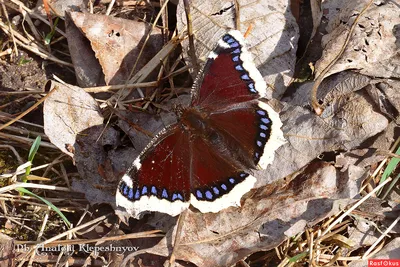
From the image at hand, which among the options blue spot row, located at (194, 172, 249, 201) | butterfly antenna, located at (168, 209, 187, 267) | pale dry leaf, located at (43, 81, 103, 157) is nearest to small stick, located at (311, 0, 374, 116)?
blue spot row, located at (194, 172, 249, 201)

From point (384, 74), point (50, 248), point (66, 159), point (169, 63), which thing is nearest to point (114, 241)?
point (50, 248)

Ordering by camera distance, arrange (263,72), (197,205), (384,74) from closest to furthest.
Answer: (197,205) → (384,74) → (263,72)

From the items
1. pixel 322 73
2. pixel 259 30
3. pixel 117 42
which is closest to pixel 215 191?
pixel 322 73

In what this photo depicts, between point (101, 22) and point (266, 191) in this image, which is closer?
point (266, 191)

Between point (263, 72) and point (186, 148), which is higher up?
point (263, 72)

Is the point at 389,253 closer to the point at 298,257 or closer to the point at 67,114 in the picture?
the point at 298,257

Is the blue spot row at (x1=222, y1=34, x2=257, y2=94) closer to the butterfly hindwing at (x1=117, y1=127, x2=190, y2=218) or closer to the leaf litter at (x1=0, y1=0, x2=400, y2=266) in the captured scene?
the leaf litter at (x1=0, y1=0, x2=400, y2=266)

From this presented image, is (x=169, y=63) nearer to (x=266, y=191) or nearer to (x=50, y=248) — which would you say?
(x=266, y=191)
